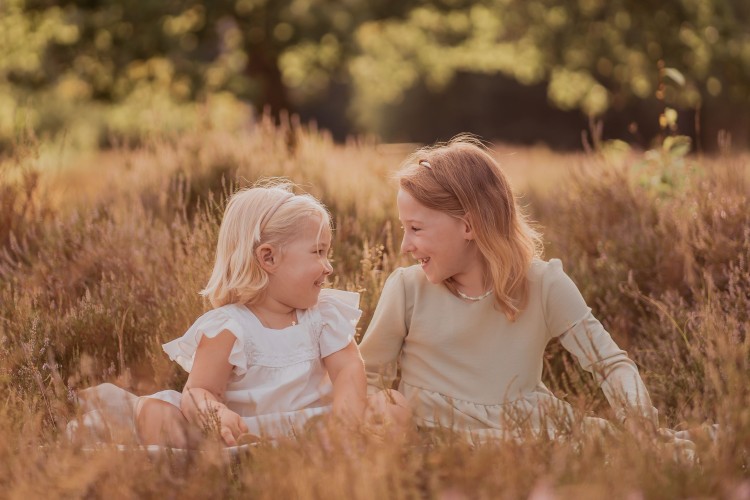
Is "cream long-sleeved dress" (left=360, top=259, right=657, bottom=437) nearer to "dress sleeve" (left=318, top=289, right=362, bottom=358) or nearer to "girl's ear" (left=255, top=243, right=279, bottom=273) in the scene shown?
"dress sleeve" (left=318, top=289, right=362, bottom=358)

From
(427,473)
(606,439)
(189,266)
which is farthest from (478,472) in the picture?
(189,266)

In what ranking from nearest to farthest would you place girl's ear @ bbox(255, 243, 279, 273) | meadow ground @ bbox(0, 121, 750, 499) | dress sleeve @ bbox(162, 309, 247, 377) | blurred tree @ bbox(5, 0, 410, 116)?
meadow ground @ bbox(0, 121, 750, 499) < dress sleeve @ bbox(162, 309, 247, 377) < girl's ear @ bbox(255, 243, 279, 273) < blurred tree @ bbox(5, 0, 410, 116)

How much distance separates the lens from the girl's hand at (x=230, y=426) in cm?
284

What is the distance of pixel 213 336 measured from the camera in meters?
3.11

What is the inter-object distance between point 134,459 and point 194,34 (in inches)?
404

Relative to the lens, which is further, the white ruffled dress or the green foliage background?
the green foliage background

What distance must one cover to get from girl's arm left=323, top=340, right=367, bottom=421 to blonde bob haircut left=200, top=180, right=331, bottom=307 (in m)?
0.36

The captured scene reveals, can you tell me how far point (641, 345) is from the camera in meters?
3.97

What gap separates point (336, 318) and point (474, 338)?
0.52 metres

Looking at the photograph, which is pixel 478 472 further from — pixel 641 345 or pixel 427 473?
pixel 641 345

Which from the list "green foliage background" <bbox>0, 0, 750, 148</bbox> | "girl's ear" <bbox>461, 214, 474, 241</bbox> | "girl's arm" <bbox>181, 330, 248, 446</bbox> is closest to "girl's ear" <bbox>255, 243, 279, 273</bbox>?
"girl's arm" <bbox>181, 330, 248, 446</bbox>

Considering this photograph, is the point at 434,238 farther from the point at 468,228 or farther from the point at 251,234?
the point at 251,234

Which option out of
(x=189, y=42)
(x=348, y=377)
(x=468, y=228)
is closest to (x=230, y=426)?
(x=348, y=377)

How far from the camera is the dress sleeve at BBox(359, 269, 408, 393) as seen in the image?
3.40m
